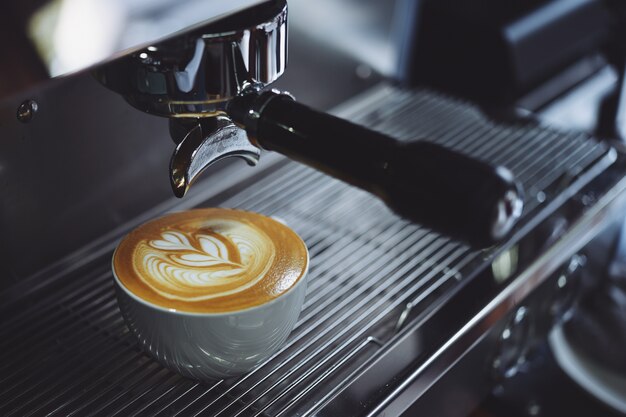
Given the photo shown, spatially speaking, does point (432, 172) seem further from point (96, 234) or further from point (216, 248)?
point (96, 234)

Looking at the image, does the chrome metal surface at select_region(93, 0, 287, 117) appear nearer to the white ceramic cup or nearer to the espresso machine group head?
the espresso machine group head

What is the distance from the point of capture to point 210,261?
0.55 meters

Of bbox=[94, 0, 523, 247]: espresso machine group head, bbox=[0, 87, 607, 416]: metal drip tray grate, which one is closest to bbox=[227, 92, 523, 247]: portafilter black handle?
bbox=[94, 0, 523, 247]: espresso machine group head

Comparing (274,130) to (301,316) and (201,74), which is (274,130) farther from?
(301,316)

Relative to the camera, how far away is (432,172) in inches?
18.0

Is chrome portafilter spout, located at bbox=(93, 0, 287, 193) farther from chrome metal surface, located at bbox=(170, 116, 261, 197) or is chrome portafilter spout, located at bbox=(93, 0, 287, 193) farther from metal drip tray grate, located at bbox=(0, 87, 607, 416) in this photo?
metal drip tray grate, located at bbox=(0, 87, 607, 416)

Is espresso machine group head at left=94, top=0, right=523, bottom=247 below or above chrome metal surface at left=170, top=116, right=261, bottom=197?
above

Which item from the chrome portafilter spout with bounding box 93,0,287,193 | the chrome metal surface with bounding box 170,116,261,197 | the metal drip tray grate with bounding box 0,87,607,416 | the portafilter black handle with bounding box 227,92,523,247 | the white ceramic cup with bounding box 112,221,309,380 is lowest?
the metal drip tray grate with bounding box 0,87,607,416

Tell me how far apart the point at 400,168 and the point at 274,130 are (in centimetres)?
9

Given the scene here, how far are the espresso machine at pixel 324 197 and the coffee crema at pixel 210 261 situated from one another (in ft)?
0.18

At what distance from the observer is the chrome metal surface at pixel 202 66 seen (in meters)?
0.47

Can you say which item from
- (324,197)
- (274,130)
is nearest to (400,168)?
(274,130)

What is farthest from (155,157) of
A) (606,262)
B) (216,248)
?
(606,262)

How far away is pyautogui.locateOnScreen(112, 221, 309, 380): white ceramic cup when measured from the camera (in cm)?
49
